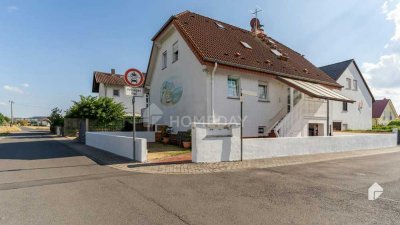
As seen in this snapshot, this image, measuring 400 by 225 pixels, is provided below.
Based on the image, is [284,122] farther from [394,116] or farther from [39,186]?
[394,116]

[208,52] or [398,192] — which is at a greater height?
[208,52]

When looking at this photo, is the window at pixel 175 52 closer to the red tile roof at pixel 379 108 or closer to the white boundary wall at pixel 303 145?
the white boundary wall at pixel 303 145

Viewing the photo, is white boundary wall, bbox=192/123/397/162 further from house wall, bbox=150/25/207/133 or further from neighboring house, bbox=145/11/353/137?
house wall, bbox=150/25/207/133

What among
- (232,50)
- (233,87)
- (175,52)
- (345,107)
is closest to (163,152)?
(233,87)

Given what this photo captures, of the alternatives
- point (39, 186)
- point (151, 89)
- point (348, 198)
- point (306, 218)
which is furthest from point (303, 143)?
point (151, 89)

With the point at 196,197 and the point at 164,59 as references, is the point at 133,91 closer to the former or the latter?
the point at 196,197

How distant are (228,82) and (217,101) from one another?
1610 millimetres

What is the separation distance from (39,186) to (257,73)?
508 inches

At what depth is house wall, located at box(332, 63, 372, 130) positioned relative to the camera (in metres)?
28.6

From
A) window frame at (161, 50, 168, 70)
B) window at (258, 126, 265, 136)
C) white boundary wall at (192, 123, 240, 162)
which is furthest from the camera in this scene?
window frame at (161, 50, 168, 70)

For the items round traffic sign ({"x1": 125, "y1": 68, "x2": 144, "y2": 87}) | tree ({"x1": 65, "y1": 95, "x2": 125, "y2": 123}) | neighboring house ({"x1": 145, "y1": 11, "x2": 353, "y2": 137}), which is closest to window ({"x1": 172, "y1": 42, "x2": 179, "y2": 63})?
neighboring house ({"x1": 145, "y1": 11, "x2": 353, "y2": 137})

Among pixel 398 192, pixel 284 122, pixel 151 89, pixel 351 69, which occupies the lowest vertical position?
pixel 398 192

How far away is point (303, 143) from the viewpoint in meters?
12.6

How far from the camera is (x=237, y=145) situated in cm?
1034
